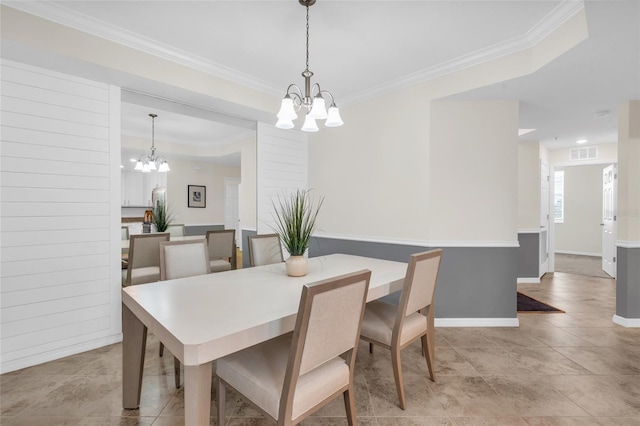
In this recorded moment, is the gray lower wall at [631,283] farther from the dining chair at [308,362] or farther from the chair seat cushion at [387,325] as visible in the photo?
the dining chair at [308,362]

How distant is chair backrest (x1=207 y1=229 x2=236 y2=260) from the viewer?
355cm

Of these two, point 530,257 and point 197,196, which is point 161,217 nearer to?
point 197,196

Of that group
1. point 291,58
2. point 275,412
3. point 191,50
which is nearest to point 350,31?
point 291,58

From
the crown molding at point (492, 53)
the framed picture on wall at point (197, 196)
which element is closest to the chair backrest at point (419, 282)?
the crown molding at point (492, 53)

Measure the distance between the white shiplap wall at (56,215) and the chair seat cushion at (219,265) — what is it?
3.43 feet

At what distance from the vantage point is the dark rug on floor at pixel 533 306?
3576 millimetres

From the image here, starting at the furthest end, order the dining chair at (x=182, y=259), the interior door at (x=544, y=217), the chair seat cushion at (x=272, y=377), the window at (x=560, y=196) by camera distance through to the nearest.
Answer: the window at (x=560, y=196)
the interior door at (x=544, y=217)
the dining chair at (x=182, y=259)
the chair seat cushion at (x=272, y=377)

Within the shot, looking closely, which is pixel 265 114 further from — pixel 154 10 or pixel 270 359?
pixel 270 359

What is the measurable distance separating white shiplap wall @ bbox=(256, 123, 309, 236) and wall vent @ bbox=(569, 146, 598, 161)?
17.7 feet

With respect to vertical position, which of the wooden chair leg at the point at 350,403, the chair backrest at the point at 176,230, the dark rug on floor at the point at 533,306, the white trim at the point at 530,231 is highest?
the chair backrest at the point at 176,230

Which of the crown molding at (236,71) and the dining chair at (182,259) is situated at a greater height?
the crown molding at (236,71)

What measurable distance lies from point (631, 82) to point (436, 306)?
9.13 ft

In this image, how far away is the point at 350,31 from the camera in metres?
2.41

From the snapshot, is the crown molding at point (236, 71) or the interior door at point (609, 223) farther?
the interior door at point (609, 223)
